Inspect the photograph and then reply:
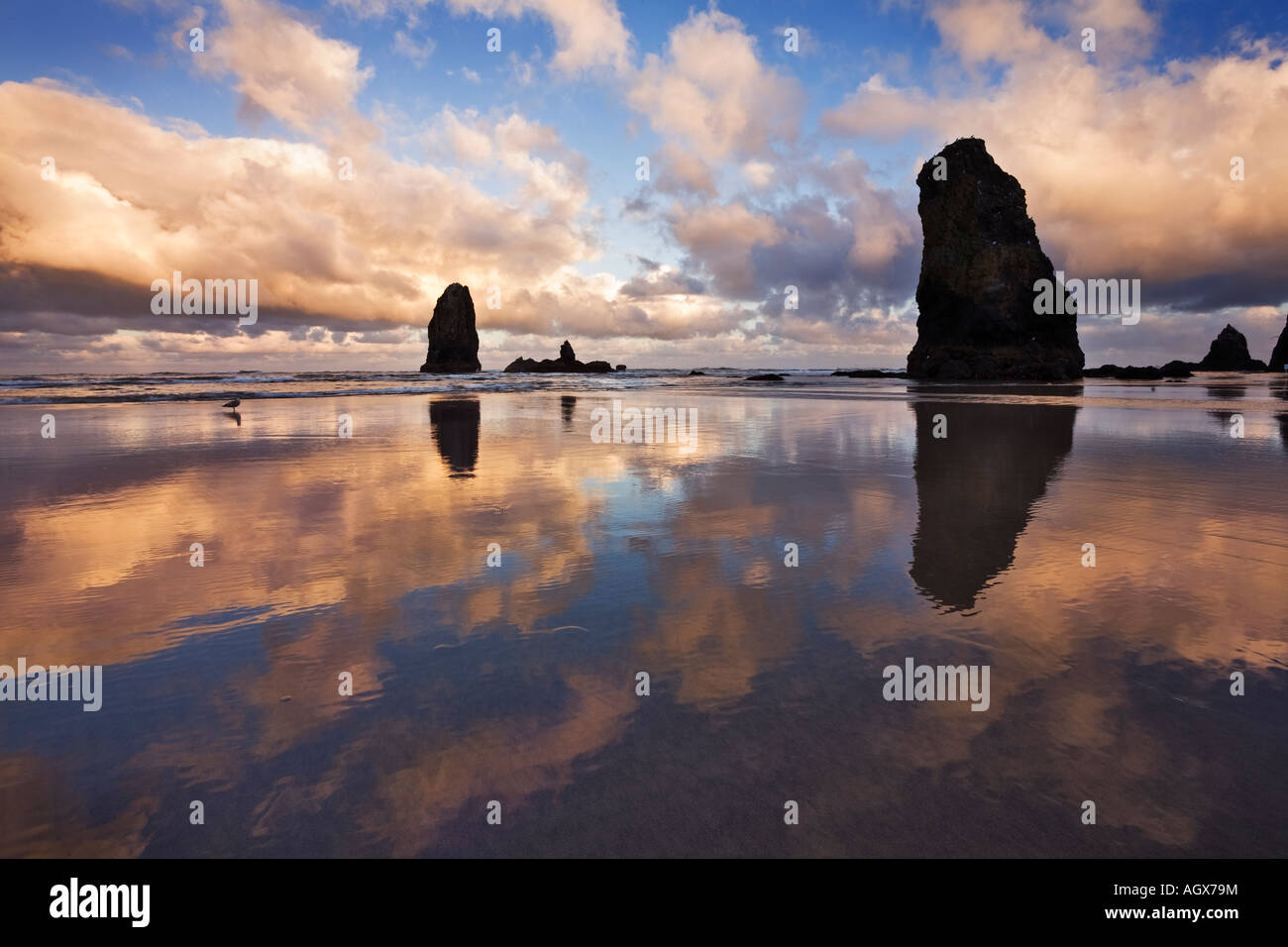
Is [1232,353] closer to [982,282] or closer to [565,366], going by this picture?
[982,282]

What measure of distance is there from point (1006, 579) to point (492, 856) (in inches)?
194

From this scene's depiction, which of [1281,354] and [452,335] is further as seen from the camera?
[452,335]

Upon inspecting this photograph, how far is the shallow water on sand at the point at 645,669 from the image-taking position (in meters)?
2.55

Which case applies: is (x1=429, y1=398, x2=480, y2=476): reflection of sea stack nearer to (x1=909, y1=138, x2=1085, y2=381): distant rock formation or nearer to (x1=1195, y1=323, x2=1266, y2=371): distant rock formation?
(x1=909, y1=138, x2=1085, y2=381): distant rock formation

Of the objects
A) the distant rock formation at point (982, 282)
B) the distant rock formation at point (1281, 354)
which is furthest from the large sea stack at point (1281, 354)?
the distant rock formation at point (982, 282)

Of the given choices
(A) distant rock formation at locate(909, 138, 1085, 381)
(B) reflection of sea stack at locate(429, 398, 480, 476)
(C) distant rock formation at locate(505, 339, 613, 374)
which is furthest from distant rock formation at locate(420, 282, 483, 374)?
(B) reflection of sea stack at locate(429, 398, 480, 476)

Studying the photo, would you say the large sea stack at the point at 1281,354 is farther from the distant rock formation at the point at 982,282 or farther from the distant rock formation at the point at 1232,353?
the distant rock formation at the point at 982,282

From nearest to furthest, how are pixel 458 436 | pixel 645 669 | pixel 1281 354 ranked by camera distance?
1. pixel 645 669
2. pixel 458 436
3. pixel 1281 354

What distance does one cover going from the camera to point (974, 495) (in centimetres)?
902

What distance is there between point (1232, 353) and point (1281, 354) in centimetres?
831

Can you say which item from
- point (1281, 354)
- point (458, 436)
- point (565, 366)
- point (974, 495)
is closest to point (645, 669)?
point (974, 495)

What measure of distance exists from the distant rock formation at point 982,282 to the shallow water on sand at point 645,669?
249 ft

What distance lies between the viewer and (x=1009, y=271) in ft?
253
